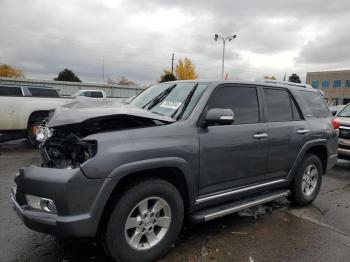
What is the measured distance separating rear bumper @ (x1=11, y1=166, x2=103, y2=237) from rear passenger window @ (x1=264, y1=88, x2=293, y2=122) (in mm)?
2665

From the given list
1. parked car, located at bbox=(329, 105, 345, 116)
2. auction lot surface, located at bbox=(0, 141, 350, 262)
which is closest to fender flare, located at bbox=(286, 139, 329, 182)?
auction lot surface, located at bbox=(0, 141, 350, 262)

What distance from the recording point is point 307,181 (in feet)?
16.9

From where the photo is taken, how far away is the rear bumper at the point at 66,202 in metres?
2.71

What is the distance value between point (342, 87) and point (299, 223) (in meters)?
69.5

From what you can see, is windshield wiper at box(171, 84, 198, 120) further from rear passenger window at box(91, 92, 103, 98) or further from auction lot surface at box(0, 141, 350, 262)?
rear passenger window at box(91, 92, 103, 98)

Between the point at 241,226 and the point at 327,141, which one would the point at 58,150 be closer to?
the point at 241,226

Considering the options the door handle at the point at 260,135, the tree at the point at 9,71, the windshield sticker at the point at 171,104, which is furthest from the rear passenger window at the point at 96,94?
the tree at the point at 9,71

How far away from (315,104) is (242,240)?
2.81 meters

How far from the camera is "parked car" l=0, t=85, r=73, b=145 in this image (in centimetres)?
855

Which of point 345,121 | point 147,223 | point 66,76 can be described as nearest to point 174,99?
point 147,223

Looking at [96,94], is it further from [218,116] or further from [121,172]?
[121,172]

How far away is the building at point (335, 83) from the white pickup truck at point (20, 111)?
6327 cm

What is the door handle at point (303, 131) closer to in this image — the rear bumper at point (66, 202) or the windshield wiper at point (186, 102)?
the windshield wiper at point (186, 102)

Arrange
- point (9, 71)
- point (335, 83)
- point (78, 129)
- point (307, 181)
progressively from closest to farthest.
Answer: point (78, 129)
point (307, 181)
point (335, 83)
point (9, 71)
